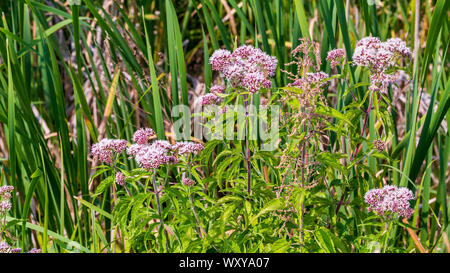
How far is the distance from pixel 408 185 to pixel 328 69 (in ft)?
1.45

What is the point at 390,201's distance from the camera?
1.21 m

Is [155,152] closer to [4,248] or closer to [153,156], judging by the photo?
[153,156]

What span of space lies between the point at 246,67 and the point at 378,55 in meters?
0.32

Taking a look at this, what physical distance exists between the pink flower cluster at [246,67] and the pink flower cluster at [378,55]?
8.3 inches

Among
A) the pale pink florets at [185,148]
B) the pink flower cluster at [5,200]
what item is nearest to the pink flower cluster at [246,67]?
the pale pink florets at [185,148]

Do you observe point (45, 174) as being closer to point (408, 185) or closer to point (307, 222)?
point (307, 222)

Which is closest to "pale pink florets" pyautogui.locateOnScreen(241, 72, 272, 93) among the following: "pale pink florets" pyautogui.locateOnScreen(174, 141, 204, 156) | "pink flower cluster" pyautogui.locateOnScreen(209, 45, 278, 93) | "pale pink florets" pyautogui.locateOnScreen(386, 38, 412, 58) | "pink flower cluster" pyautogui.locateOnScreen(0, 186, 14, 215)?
"pink flower cluster" pyautogui.locateOnScreen(209, 45, 278, 93)

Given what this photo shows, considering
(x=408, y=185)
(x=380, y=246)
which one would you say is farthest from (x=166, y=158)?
(x=408, y=185)

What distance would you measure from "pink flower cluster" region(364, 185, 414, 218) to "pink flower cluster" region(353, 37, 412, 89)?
10.3 inches

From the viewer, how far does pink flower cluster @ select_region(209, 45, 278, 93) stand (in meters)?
1.15

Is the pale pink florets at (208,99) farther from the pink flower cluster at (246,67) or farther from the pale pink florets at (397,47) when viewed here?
the pale pink florets at (397,47)

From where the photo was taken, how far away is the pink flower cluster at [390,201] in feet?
3.94

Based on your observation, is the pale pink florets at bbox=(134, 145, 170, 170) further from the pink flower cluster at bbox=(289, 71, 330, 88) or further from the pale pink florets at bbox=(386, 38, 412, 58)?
the pale pink florets at bbox=(386, 38, 412, 58)

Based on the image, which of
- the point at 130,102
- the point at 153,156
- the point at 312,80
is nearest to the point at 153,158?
the point at 153,156
